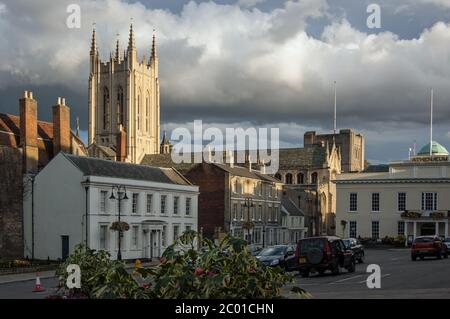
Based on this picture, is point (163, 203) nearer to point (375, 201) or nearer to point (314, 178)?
point (375, 201)

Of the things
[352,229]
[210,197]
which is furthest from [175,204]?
[352,229]

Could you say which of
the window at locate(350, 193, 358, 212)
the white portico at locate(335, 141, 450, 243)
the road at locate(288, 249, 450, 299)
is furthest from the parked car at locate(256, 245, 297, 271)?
the window at locate(350, 193, 358, 212)

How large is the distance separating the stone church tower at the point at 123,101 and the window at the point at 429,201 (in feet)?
280

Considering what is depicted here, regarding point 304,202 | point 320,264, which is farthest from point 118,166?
point 304,202

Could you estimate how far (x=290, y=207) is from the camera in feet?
314

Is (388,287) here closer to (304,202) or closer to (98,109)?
(304,202)

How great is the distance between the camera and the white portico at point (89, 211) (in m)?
49.4

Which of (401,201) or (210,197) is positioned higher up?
(210,197)

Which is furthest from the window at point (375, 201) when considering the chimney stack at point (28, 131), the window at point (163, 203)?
the chimney stack at point (28, 131)

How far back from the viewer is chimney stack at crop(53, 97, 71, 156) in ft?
186

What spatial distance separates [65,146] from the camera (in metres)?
57.6

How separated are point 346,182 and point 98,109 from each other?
8953 centimetres

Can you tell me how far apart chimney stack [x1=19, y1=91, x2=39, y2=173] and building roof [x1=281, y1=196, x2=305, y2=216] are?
45812 millimetres

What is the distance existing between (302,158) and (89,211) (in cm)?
7479
